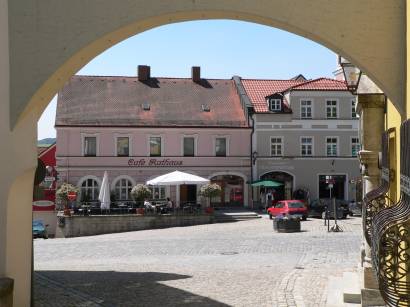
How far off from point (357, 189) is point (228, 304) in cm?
3079

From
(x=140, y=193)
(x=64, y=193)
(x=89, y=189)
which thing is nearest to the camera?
(x=140, y=193)

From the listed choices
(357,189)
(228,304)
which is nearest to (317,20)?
(228,304)

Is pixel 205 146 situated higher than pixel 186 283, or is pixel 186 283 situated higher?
pixel 205 146

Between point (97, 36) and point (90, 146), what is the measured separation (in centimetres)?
3408

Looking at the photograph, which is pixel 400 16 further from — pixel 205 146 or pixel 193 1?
pixel 205 146

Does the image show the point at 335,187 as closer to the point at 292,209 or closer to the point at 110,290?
the point at 292,209

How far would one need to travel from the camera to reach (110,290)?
39.5ft

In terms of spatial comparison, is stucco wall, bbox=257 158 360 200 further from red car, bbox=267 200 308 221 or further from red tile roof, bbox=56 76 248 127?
red car, bbox=267 200 308 221

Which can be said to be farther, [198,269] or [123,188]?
[123,188]

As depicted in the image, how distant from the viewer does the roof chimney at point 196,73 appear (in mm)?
46125

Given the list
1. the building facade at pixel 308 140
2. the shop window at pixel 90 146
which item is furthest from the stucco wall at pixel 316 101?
the shop window at pixel 90 146

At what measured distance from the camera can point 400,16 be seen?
632cm

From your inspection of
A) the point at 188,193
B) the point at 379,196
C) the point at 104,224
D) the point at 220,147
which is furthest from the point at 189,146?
the point at 379,196

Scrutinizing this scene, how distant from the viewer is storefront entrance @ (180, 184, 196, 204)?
134 ft
